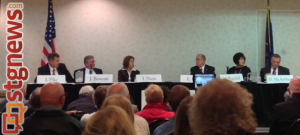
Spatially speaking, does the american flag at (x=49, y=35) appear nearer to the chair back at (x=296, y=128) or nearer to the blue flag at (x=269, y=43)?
the blue flag at (x=269, y=43)

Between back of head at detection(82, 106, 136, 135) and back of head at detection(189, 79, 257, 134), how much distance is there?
29cm

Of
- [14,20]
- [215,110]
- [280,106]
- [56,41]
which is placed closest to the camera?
[215,110]

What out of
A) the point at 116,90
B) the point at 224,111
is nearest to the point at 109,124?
the point at 224,111

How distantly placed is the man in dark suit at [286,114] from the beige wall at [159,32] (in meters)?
3.88

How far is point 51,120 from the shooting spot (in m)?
1.70

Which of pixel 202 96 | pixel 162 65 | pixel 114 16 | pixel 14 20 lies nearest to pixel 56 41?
pixel 114 16

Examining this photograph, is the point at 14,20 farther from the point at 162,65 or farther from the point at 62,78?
the point at 162,65

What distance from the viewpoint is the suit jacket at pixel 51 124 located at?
1.66 m

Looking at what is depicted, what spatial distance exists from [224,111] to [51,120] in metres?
1.13

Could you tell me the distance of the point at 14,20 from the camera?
2.38 m

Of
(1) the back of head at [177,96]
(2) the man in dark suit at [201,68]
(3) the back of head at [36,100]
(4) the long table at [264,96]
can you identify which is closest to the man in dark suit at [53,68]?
(4) the long table at [264,96]

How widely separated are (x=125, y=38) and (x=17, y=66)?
391cm

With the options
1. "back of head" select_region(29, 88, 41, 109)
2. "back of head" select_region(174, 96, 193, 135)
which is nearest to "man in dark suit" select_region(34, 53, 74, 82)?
"back of head" select_region(29, 88, 41, 109)

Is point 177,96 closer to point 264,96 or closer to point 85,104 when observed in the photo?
point 85,104
